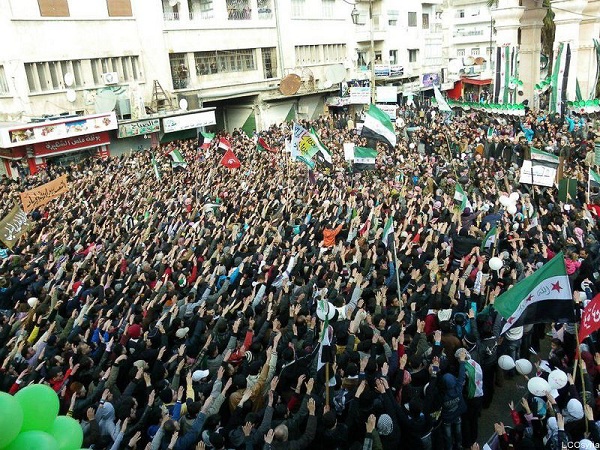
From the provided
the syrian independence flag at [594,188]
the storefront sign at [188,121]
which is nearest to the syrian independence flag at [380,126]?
the syrian independence flag at [594,188]

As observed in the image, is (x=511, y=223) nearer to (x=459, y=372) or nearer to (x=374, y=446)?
(x=459, y=372)

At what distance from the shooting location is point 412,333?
262 inches

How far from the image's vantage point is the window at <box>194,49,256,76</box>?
29.3 m

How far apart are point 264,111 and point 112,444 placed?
28.7 metres

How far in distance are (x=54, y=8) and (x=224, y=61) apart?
948 centimetres

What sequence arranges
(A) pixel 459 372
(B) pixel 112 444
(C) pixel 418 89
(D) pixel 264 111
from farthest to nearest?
(C) pixel 418 89 < (D) pixel 264 111 < (A) pixel 459 372 < (B) pixel 112 444

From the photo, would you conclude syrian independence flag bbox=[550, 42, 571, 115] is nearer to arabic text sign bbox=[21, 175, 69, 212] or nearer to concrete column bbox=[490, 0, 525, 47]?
concrete column bbox=[490, 0, 525, 47]

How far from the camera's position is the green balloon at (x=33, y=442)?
3.02 m

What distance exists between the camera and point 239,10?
30.4m

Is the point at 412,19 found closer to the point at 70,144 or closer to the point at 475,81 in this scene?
the point at 475,81

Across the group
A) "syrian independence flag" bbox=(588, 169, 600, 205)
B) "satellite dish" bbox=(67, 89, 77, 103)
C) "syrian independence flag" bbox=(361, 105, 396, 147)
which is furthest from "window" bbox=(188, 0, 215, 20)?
"syrian independence flag" bbox=(588, 169, 600, 205)

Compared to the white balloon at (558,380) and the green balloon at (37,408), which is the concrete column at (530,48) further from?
the green balloon at (37,408)

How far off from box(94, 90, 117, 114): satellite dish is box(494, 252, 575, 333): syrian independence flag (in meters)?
22.3

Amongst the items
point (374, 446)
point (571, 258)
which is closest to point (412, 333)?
point (374, 446)
